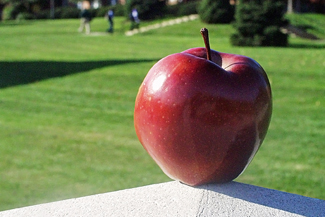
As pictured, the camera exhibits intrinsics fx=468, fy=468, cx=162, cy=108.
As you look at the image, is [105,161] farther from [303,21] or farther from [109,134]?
[303,21]

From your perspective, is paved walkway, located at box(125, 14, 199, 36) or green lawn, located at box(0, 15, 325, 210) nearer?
green lawn, located at box(0, 15, 325, 210)

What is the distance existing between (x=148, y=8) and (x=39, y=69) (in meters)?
21.0

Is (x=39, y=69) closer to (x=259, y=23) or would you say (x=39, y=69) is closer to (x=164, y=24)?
(x=259, y=23)

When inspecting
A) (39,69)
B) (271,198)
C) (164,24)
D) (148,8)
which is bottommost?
(164,24)

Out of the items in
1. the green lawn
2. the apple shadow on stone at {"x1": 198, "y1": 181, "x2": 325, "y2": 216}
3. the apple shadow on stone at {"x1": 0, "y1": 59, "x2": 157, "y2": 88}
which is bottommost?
the apple shadow on stone at {"x1": 0, "y1": 59, "x2": 157, "y2": 88}

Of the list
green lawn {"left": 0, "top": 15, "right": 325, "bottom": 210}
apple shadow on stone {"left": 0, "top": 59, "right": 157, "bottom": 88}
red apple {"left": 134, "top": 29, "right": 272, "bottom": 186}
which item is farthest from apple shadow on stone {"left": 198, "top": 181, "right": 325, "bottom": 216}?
apple shadow on stone {"left": 0, "top": 59, "right": 157, "bottom": 88}

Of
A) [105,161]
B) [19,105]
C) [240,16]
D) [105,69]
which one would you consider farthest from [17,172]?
[240,16]

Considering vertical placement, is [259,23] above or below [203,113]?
below

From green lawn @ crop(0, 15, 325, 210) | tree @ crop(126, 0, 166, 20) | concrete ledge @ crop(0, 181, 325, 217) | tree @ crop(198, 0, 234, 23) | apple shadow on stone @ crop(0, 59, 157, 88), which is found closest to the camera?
concrete ledge @ crop(0, 181, 325, 217)

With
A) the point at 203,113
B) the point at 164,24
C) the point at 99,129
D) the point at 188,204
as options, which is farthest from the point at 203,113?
the point at 164,24

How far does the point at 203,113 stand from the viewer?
7.57 ft

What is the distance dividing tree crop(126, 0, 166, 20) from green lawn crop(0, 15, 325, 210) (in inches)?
702

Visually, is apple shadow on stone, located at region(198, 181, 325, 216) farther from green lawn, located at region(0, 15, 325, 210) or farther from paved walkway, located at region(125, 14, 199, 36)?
paved walkway, located at region(125, 14, 199, 36)

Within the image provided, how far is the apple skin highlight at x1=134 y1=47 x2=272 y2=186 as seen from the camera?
231cm
